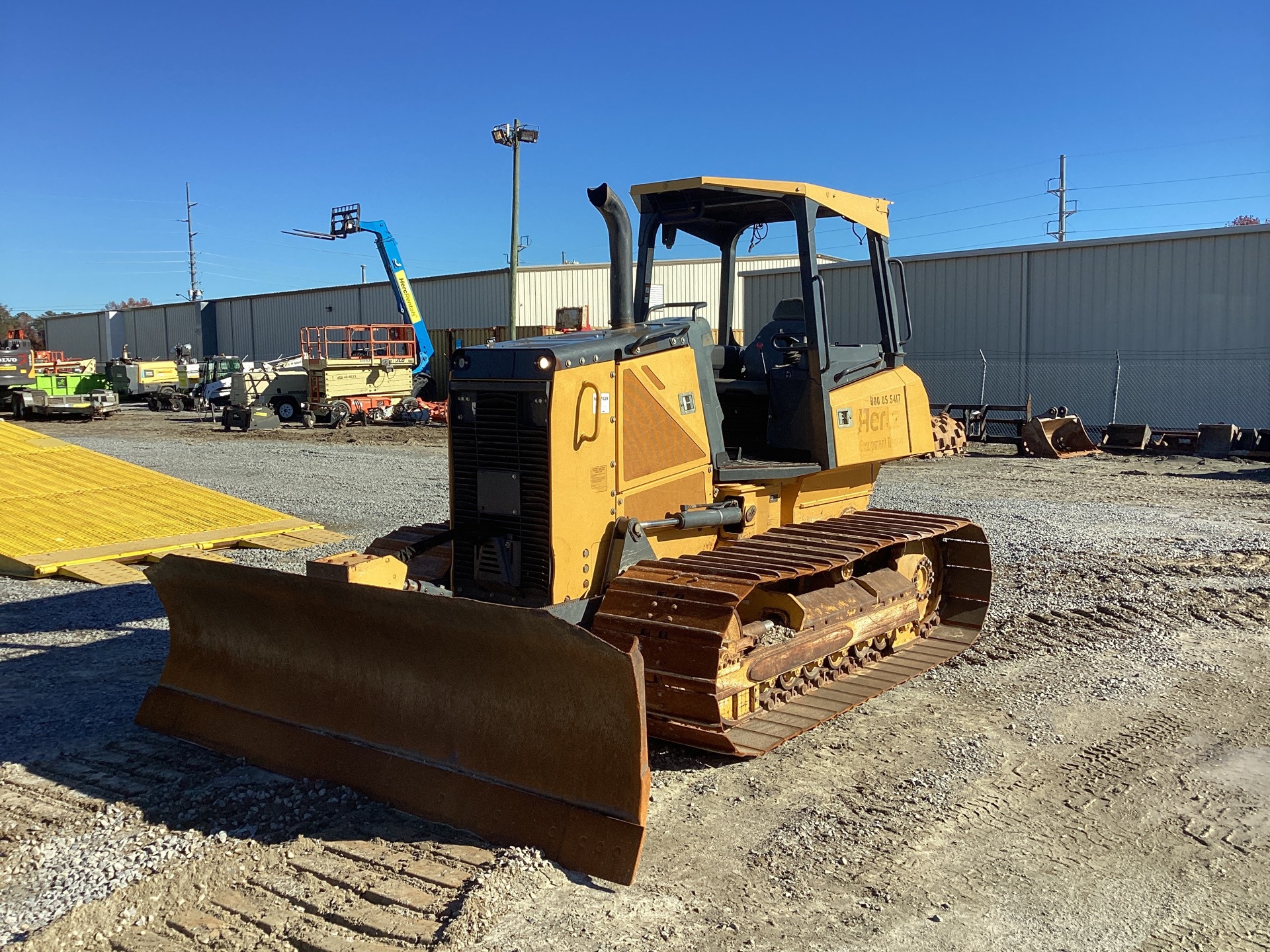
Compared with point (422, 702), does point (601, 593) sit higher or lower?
higher

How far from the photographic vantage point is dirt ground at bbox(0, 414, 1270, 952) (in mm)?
3752

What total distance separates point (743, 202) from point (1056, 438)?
15.0 metres

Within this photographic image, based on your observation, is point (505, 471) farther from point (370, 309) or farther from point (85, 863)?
point (370, 309)

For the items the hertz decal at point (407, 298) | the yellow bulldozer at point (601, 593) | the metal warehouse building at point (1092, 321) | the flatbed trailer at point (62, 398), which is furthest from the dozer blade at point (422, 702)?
the flatbed trailer at point (62, 398)

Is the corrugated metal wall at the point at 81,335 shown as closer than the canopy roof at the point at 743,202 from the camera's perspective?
No

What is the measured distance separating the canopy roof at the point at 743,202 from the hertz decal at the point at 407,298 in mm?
27998

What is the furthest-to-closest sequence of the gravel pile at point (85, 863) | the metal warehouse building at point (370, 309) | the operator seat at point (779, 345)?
the metal warehouse building at point (370, 309) → the operator seat at point (779, 345) → the gravel pile at point (85, 863)

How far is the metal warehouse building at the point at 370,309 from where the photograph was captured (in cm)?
3941

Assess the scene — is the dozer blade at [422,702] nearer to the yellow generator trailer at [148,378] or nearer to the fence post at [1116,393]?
the fence post at [1116,393]

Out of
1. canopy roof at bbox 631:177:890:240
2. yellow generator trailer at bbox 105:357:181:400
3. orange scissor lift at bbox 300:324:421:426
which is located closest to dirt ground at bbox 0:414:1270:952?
canopy roof at bbox 631:177:890:240

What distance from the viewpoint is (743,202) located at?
6785mm

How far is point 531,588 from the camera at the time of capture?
18.2ft

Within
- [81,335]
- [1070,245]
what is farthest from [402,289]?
[81,335]

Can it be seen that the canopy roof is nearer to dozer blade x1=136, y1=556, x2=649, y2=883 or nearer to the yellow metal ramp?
dozer blade x1=136, y1=556, x2=649, y2=883
